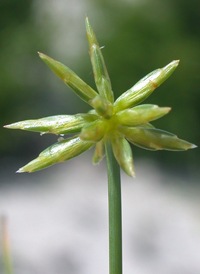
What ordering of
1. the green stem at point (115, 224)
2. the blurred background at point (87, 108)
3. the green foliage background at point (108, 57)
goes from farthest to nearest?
the green foliage background at point (108, 57) < the blurred background at point (87, 108) < the green stem at point (115, 224)

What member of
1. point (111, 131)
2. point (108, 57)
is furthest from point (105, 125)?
point (108, 57)

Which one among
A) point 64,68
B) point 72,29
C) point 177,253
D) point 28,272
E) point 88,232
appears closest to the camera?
point 64,68

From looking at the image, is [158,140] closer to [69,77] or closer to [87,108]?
[69,77]

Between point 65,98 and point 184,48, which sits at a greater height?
point 184,48

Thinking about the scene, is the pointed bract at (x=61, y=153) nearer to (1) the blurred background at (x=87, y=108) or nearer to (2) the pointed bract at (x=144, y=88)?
(2) the pointed bract at (x=144, y=88)

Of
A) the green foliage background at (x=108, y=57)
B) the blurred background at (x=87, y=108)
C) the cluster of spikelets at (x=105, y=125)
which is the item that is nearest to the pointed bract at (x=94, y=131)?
the cluster of spikelets at (x=105, y=125)

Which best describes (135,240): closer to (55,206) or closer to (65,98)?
(55,206)

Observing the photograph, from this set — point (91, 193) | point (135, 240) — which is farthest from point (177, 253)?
point (91, 193)
